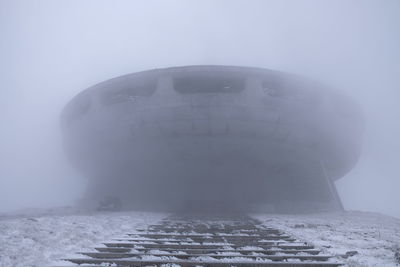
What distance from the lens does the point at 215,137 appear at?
1153cm

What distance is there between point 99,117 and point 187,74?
3507 mm

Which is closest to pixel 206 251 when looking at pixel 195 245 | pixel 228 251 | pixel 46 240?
pixel 228 251

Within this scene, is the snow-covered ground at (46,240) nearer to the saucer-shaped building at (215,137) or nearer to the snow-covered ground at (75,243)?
the snow-covered ground at (75,243)

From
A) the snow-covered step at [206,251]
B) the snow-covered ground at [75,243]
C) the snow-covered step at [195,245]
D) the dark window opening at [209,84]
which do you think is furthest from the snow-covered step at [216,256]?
the dark window opening at [209,84]

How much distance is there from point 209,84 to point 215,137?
1877 millimetres

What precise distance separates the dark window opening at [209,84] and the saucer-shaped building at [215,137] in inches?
1.3

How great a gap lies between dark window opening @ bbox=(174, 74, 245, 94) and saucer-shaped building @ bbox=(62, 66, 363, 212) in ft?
0.11

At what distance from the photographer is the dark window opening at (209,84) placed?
37.8 feet

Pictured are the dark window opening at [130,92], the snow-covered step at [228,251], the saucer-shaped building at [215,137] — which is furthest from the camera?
the dark window opening at [130,92]

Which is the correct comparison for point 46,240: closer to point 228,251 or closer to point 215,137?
point 228,251

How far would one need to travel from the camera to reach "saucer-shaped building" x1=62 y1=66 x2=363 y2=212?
36.9 ft

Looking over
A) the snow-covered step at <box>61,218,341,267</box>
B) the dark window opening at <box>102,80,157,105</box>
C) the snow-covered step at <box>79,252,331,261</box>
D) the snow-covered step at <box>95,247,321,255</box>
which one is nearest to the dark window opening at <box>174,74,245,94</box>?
the dark window opening at <box>102,80,157,105</box>

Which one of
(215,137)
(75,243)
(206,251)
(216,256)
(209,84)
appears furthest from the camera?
(209,84)

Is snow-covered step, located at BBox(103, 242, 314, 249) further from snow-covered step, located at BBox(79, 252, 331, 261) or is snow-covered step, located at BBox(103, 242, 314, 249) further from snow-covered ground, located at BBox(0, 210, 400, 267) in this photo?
snow-covered step, located at BBox(79, 252, 331, 261)
